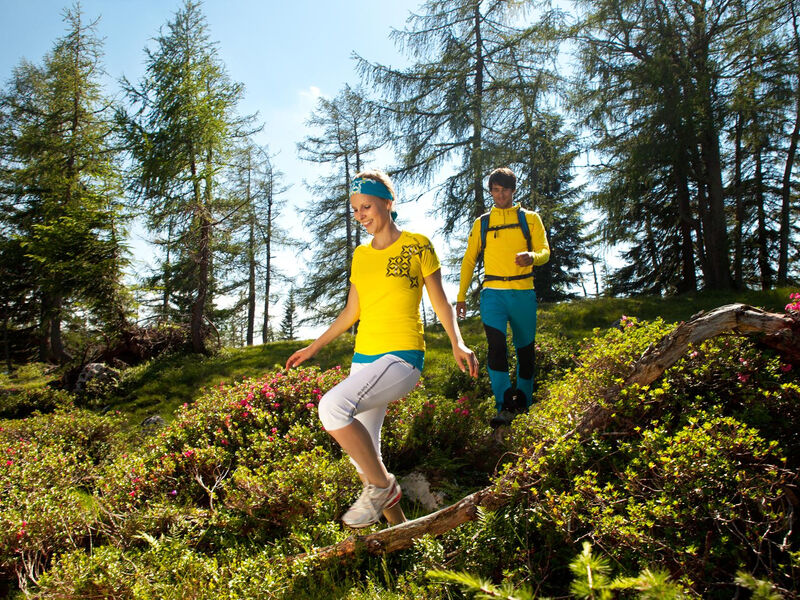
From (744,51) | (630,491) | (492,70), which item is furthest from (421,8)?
(630,491)

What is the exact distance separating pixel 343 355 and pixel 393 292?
7.02 metres

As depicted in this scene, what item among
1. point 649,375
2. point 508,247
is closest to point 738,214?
point 508,247

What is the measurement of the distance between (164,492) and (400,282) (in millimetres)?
3098

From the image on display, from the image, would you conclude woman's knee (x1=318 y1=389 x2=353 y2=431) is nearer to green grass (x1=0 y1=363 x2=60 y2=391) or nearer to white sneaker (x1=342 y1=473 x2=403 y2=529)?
white sneaker (x1=342 y1=473 x2=403 y2=529)

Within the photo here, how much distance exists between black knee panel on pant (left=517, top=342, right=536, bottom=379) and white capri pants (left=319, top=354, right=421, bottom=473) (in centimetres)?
248

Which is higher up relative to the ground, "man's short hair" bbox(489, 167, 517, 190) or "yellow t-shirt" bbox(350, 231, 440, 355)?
"man's short hair" bbox(489, 167, 517, 190)

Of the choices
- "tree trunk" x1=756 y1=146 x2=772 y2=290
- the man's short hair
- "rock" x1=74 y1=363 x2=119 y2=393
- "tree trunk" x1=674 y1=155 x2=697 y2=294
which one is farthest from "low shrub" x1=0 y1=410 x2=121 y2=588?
"tree trunk" x1=756 y1=146 x2=772 y2=290

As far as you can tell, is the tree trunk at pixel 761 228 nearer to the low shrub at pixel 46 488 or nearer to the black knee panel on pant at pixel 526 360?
the black knee panel on pant at pixel 526 360

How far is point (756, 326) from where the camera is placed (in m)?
2.70

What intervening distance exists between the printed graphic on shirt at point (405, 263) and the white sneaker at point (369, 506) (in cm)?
111

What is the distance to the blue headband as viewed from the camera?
2693 mm

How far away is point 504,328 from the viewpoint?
471cm

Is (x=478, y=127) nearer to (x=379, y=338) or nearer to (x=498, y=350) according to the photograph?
(x=498, y=350)

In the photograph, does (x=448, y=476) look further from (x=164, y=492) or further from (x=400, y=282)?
(x=164, y=492)
